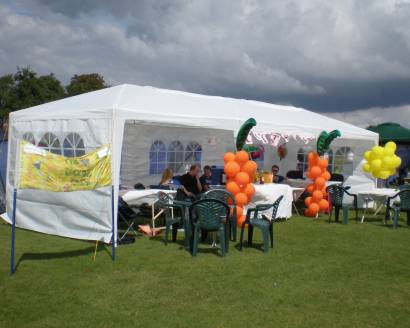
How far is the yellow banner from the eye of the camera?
16.3 feet

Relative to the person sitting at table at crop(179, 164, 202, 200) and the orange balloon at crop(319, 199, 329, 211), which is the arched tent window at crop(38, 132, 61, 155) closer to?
the person sitting at table at crop(179, 164, 202, 200)

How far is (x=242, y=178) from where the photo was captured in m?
7.57

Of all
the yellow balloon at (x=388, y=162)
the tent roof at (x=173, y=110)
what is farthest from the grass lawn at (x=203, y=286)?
the yellow balloon at (x=388, y=162)

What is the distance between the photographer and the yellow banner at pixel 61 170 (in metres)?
4.97

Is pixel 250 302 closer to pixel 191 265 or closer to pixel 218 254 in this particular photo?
pixel 191 265

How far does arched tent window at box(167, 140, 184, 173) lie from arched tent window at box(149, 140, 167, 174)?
0.20 metres

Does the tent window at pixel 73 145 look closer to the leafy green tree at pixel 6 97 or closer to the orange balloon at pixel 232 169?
the orange balloon at pixel 232 169

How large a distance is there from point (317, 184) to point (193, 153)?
4276 mm

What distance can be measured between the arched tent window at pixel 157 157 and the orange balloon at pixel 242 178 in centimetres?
439

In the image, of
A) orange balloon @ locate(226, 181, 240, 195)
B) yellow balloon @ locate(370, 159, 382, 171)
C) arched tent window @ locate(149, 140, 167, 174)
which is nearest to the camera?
orange balloon @ locate(226, 181, 240, 195)

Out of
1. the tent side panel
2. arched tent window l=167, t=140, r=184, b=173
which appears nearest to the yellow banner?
the tent side panel

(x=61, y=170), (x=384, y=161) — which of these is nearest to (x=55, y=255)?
(x=61, y=170)

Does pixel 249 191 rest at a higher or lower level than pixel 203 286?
higher

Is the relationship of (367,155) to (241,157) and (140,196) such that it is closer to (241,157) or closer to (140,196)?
(241,157)
